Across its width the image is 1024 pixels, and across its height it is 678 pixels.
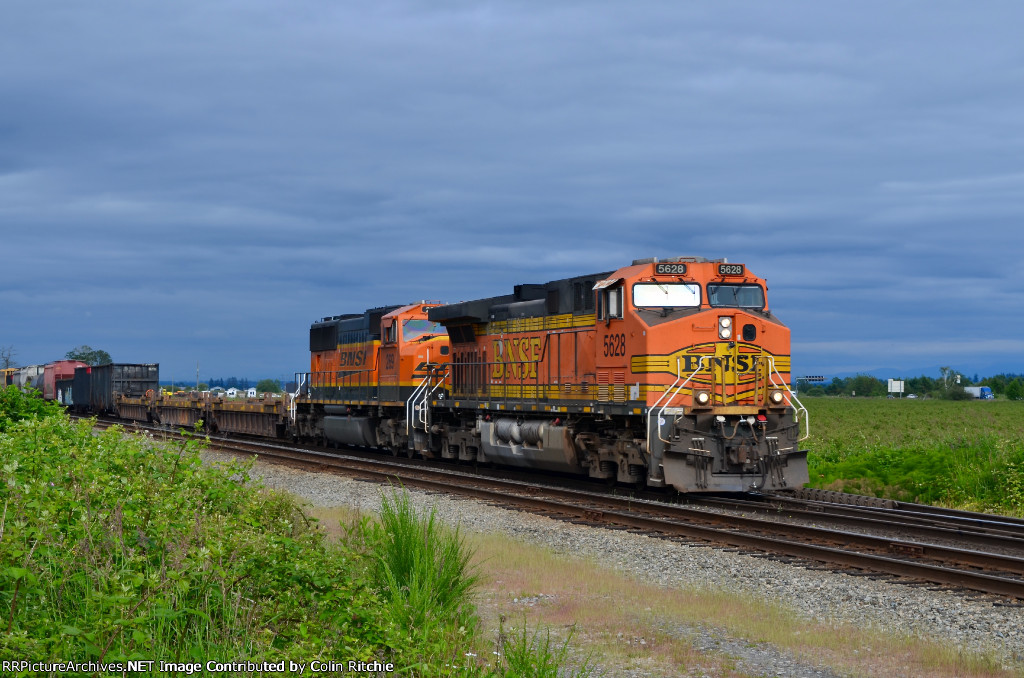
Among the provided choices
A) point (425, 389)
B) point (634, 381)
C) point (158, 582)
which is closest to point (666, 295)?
point (634, 381)

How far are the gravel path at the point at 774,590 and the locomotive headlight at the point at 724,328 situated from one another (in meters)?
4.54

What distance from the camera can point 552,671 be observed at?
241 inches

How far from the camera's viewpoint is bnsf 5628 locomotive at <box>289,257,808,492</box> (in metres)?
15.9

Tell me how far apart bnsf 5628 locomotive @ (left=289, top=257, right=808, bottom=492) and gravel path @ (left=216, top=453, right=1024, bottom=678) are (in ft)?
9.73

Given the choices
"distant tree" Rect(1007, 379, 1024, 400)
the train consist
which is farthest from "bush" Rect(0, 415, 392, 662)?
"distant tree" Rect(1007, 379, 1024, 400)

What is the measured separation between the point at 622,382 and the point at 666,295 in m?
1.67

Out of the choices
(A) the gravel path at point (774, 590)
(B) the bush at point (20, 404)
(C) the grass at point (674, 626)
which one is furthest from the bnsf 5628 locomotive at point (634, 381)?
(B) the bush at point (20, 404)

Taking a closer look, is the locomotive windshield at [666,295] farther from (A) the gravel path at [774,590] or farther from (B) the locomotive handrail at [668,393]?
(A) the gravel path at [774,590]

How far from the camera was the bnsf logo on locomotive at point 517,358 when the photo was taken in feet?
65.4

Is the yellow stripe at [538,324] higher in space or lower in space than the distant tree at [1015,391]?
higher

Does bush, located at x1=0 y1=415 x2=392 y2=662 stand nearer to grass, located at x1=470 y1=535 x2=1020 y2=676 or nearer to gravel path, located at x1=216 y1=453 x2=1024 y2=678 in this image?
grass, located at x1=470 y1=535 x2=1020 y2=676

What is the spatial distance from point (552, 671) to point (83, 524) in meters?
3.25

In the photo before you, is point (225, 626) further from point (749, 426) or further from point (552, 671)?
point (749, 426)

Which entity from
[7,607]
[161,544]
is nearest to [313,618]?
[161,544]
